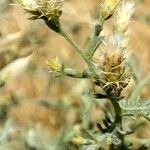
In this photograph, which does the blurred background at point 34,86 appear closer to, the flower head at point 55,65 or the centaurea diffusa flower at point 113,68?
the flower head at point 55,65

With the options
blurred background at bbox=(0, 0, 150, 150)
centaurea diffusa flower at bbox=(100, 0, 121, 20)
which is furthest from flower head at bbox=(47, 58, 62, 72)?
centaurea diffusa flower at bbox=(100, 0, 121, 20)

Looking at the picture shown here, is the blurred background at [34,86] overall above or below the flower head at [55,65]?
below

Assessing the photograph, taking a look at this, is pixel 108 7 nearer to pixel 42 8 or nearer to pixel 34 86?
pixel 42 8

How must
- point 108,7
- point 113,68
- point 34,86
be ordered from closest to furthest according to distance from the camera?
point 113,68 → point 108,7 → point 34,86

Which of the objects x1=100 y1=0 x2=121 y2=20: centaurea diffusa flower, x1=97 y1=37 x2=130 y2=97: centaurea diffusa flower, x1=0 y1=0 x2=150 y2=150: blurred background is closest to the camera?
x1=97 y1=37 x2=130 y2=97: centaurea diffusa flower

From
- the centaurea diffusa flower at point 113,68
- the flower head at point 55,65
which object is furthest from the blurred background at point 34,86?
A: the centaurea diffusa flower at point 113,68

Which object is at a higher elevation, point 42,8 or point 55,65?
point 42,8

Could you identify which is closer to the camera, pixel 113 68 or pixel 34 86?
pixel 113 68

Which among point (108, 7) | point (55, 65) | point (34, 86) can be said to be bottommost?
point (34, 86)

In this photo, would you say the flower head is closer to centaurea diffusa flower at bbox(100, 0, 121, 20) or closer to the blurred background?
the blurred background

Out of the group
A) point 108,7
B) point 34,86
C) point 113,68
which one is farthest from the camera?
point 34,86

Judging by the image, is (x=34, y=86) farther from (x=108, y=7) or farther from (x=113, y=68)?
(x=113, y=68)

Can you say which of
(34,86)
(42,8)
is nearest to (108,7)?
(42,8)
